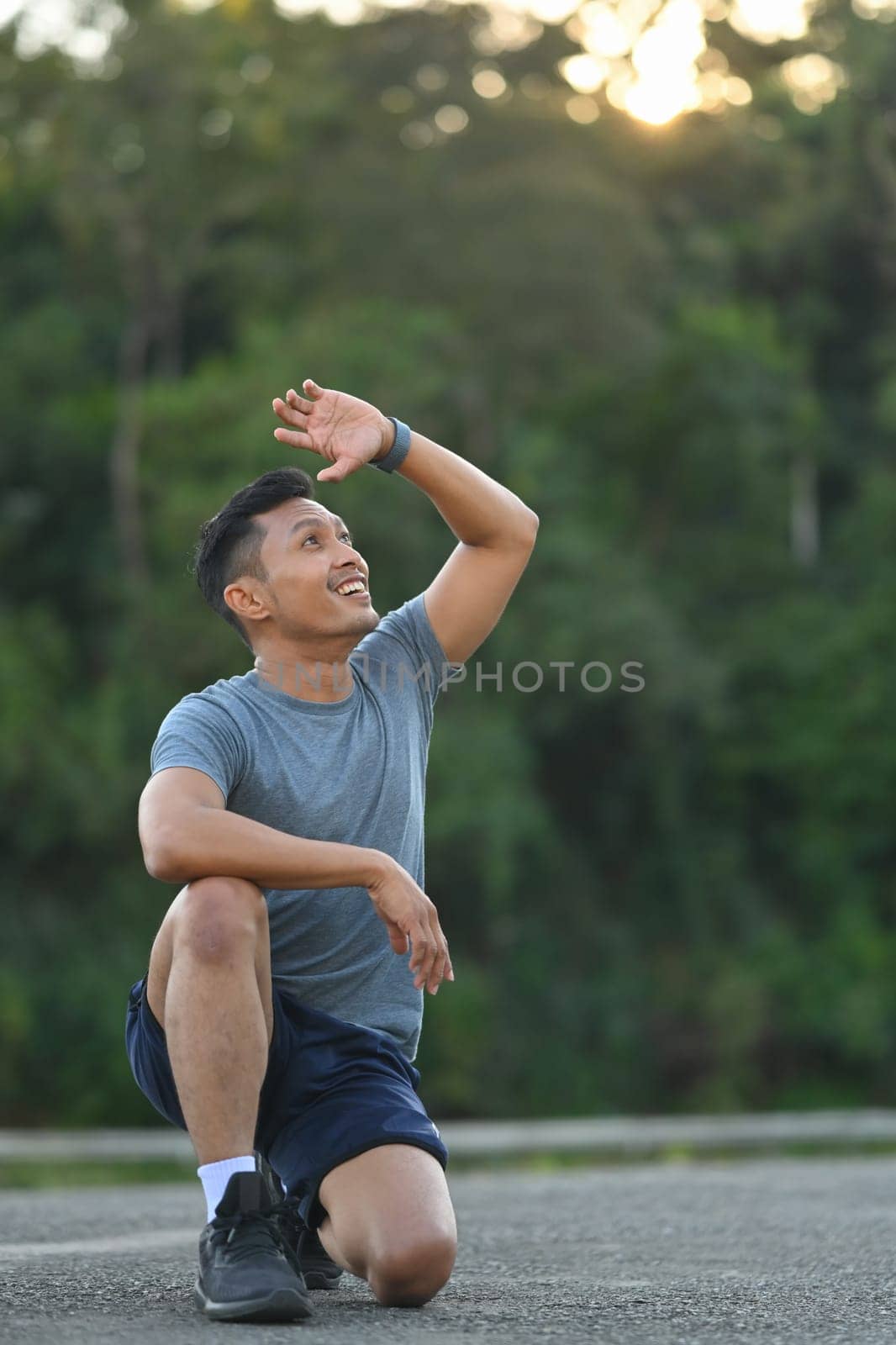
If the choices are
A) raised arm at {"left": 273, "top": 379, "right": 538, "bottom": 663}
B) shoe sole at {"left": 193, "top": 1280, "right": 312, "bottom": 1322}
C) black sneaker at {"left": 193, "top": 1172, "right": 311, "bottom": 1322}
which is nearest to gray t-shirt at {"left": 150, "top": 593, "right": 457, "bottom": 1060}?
raised arm at {"left": 273, "top": 379, "right": 538, "bottom": 663}

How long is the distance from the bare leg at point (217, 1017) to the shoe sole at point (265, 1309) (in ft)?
1.00

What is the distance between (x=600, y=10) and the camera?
33500 mm

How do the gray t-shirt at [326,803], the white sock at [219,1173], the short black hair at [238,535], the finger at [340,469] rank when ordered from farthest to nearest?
the short black hair at [238,535] < the finger at [340,469] < the gray t-shirt at [326,803] < the white sock at [219,1173]

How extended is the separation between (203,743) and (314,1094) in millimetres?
695

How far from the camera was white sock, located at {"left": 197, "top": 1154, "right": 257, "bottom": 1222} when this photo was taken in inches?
127

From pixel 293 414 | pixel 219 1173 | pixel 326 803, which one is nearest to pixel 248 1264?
pixel 219 1173

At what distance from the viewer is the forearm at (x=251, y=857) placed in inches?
129

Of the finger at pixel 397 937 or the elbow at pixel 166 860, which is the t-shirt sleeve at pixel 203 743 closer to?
the elbow at pixel 166 860

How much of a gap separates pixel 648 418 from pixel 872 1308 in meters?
26.4

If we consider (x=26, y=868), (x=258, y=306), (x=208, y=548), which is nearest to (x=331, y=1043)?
(x=208, y=548)

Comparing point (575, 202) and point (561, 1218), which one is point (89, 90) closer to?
point (575, 202)

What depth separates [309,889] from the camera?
359 centimetres

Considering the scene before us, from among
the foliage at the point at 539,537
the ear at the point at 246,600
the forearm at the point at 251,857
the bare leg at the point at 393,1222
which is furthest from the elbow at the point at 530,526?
the foliage at the point at 539,537

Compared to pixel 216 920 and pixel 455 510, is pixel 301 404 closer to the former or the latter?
pixel 455 510
